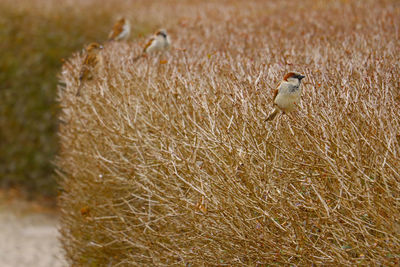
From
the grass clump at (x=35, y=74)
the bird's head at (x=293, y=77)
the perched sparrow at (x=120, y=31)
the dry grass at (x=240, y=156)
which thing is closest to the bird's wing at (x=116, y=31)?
the perched sparrow at (x=120, y=31)

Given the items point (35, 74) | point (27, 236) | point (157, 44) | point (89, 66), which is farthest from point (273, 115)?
point (35, 74)

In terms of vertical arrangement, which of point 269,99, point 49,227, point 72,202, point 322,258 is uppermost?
point 269,99

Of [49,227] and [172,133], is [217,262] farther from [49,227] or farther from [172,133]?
[49,227]

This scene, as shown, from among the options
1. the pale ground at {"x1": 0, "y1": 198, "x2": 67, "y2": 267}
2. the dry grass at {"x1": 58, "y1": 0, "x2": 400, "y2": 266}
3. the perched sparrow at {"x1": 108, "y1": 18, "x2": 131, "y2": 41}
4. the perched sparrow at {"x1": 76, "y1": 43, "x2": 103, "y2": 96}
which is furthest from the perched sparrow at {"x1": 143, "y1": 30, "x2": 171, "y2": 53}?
the pale ground at {"x1": 0, "y1": 198, "x2": 67, "y2": 267}

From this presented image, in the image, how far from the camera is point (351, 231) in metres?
2.78

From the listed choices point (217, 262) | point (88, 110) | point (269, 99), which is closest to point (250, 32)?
point (88, 110)

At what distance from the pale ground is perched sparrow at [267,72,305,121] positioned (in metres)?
5.02

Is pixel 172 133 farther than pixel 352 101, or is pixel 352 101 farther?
pixel 172 133

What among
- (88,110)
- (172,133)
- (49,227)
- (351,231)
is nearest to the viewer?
(351,231)

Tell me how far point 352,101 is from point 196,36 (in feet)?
12.1

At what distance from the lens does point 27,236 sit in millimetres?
8844

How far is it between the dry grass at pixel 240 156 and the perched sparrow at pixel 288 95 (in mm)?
63

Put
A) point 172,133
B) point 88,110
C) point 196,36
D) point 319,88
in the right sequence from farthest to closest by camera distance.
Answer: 1. point 196,36
2. point 88,110
3. point 172,133
4. point 319,88

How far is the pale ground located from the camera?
8.01 meters
